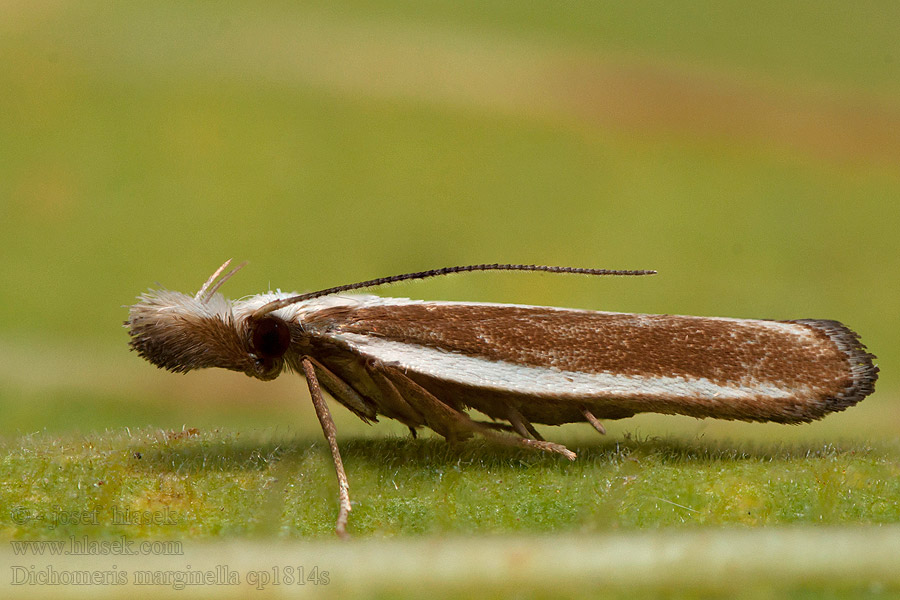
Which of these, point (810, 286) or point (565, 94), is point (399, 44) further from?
point (810, 286)

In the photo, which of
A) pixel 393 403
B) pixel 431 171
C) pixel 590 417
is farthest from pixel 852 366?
pixel 431 171

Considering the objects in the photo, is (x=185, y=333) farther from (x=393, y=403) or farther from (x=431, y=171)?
(x=431, y=171)

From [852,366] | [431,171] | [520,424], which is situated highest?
[431,171]

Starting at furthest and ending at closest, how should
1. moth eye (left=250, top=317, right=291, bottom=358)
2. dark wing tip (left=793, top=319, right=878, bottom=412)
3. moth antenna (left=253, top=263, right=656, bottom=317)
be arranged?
moth eye (left=250, top=317, right=291, bottom=358) < dark wing tip (left=793, top=319, right=878, bottom=412) < moth antenna (left=253, top=263, right=656, bottom=317)

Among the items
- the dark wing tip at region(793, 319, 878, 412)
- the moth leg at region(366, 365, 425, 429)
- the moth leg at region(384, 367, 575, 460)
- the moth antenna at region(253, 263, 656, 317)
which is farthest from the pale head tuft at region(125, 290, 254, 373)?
the dark wing tip at region(793, 319, 878, 412)

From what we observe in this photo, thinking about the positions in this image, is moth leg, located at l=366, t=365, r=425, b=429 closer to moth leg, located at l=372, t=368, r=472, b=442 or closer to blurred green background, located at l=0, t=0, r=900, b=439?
moth leg, located at l=372, t=368, r=472, b=442

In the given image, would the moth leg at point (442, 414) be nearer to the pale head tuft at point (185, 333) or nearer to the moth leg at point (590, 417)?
the moth leg at point (590, 417)

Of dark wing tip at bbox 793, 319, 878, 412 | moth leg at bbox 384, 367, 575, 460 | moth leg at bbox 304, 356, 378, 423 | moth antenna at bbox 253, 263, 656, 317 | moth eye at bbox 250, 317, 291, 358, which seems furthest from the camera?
moth eye at bbox 250, 317, 291, 358
